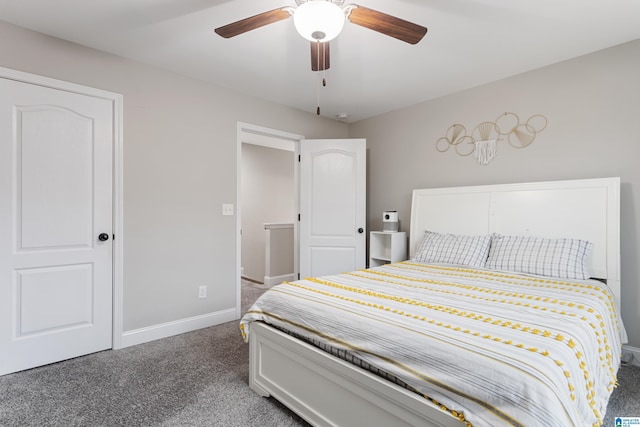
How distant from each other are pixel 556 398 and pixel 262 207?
16.1 ft

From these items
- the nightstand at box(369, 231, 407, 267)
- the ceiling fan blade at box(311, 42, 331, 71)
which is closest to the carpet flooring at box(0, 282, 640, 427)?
the nightstand at box(369, 231, 407, 267)

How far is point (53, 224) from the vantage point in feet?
7.91

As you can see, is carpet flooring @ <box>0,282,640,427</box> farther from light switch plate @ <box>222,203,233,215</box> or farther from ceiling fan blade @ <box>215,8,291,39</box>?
ceiling fan blade @ <box>215,8,291,39</box>

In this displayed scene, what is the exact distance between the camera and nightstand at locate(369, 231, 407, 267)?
145 inches

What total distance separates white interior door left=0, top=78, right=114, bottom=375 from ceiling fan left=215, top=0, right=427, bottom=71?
5.22ft

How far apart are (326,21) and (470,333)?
1487 millimetres

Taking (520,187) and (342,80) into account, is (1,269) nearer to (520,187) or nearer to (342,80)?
(342,80)

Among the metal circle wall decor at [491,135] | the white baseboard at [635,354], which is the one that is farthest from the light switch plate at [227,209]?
the white baseboard at [635,354]

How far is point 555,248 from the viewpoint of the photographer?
247 cm

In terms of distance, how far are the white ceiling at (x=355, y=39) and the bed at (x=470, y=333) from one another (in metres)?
1.11

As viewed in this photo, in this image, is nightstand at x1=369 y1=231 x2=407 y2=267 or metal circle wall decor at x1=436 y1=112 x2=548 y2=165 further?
nightstand at x1=369 y1=231 x2=407 y2=267

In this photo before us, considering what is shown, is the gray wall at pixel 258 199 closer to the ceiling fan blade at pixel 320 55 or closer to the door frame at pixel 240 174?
the door frame at pixel 240 174

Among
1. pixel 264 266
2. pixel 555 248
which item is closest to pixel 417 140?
pixel 555 248

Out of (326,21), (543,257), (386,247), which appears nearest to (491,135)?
(543,257)
